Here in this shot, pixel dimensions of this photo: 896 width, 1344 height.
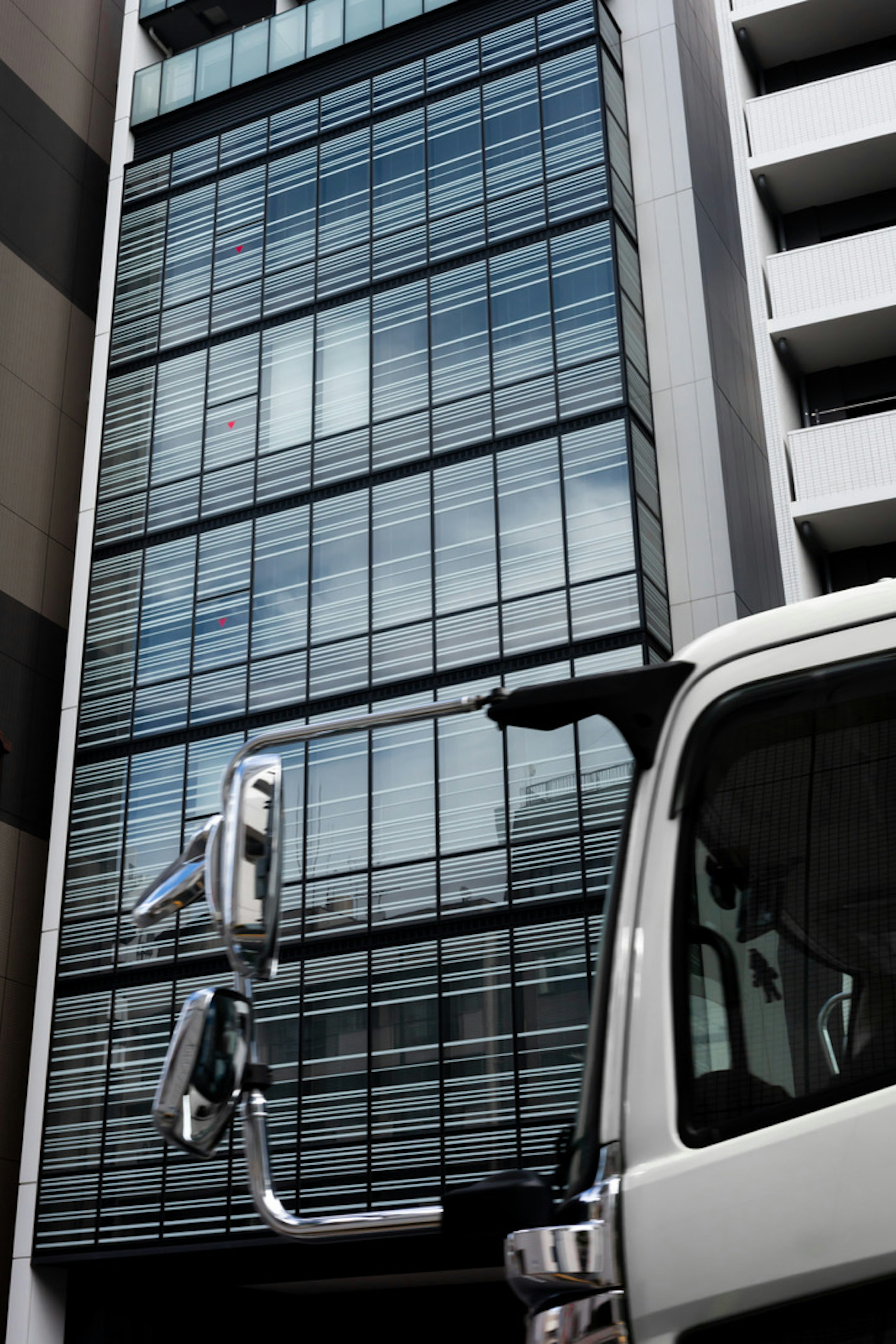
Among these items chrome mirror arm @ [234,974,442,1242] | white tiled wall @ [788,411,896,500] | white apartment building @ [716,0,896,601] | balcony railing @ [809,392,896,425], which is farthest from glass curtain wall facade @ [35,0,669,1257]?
chrome mirror arm @ [234,974,442,1242]

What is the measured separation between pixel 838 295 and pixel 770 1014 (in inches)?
820

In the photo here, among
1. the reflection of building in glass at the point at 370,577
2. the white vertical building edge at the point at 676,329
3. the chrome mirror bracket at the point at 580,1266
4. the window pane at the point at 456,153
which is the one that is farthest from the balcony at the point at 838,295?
the chrome mirror bracket at the point at 580,1266

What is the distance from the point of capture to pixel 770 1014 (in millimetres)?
2676

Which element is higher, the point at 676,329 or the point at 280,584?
the point at 676,329

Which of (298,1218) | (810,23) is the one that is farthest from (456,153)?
(298,1218)

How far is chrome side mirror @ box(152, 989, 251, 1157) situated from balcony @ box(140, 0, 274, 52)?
87.6 feet

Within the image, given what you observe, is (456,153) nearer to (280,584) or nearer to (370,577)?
(370,577)

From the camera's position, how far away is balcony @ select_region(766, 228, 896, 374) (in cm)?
2145

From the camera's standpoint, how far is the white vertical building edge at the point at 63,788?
62.8 feet

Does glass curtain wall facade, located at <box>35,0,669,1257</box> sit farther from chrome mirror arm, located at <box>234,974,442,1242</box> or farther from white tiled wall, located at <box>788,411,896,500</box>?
chrome mirror arm, located at <box>234,974,442,1242</box>

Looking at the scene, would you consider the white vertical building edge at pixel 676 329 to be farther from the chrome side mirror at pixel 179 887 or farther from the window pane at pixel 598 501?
the chrome side mirror at pixel 179 887

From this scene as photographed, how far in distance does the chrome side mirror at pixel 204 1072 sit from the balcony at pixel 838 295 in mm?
20396

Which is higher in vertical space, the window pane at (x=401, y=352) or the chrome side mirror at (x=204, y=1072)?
the window pane at (x=401, y=352)

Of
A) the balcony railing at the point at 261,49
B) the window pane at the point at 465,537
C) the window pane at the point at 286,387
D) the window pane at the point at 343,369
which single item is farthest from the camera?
the balcony railing at the point at 261,49
